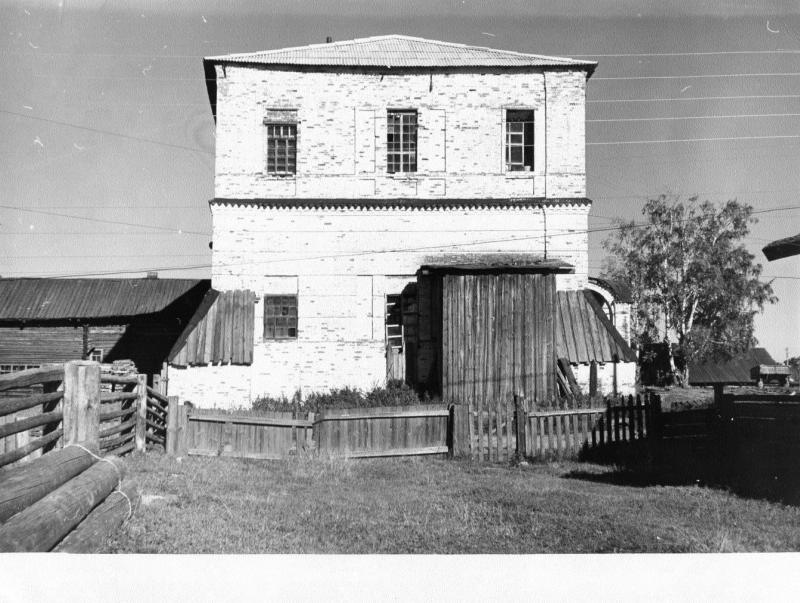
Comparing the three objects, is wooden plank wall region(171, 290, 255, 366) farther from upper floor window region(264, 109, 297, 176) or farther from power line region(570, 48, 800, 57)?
power line region(570, 48, 800, 57)

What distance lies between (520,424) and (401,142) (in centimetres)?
1018

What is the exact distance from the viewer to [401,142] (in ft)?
60.8

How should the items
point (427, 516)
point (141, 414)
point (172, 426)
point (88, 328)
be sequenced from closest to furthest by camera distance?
1. point (427, 516)
2. point (141, 414)
3. point (172, 426)
4. point (88, 328)

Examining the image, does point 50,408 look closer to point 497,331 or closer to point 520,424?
point 520,424

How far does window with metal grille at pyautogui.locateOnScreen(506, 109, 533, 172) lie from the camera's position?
18.7 meters

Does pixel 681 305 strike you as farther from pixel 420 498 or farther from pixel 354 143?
pixel 420 498

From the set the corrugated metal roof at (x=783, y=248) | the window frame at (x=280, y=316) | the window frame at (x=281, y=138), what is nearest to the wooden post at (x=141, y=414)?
the window frame at (x=280, y=316)

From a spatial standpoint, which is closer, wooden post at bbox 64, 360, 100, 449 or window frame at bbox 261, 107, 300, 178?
wooden post at bbox 64, 360, 100, 449

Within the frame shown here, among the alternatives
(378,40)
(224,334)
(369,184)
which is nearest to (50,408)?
(224,334)

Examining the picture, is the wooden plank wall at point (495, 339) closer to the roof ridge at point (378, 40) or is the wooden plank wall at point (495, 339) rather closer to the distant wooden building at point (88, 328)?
the roof ridge at point (378, 40)

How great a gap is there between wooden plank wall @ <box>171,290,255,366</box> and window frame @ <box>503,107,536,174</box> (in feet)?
28.7

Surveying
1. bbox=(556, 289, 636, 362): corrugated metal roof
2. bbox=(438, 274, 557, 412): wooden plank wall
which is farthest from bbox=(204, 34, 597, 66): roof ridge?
bbox=(438, 274, 557, 412): wooden plank wall

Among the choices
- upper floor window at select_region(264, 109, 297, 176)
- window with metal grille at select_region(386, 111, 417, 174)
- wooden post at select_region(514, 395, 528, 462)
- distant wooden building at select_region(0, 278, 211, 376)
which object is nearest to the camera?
wooden post at select_region(514, 395, 528, 462)

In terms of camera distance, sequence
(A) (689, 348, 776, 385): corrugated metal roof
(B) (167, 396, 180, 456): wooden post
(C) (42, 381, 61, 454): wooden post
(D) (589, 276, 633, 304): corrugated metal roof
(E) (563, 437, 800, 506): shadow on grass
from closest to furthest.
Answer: (C) (42, 381, 61, 454): wooden post, (E) (563, 437, 800, 506): shadow on grass, (B) (167, 396, 180, 456): wooden post, (D) (589, 276, 633, 304): corrugated metal roof, (A) (689, 348, 776, 385): corrugated metal roof
